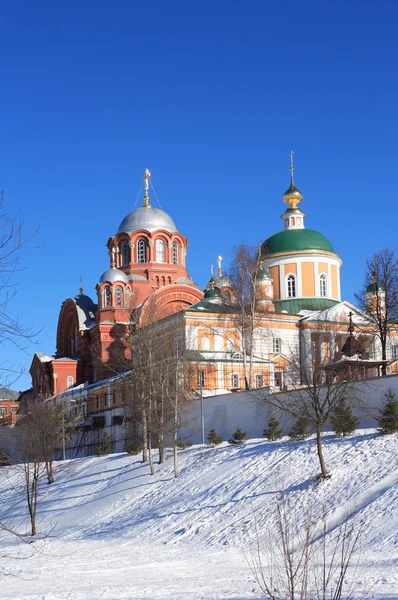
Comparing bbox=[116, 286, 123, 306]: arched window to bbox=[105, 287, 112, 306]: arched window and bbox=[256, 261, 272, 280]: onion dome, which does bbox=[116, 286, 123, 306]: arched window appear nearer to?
bbox=[105, 287, 112, 306]: arched window

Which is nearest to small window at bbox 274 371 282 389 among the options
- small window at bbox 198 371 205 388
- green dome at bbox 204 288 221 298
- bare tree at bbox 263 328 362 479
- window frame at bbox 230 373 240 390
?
window frame at bbox 230 373 240 390

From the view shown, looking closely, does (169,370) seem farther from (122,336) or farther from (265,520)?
(122,336)

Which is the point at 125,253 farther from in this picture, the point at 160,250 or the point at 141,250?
the point at 160,250

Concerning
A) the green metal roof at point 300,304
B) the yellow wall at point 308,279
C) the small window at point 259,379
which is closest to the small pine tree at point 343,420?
the small window at point 259,379

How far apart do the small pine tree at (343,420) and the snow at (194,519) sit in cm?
35

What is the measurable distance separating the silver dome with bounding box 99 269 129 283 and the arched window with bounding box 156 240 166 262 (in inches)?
143

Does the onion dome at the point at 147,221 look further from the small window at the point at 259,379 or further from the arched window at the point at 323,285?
the small window at the point at 259,379

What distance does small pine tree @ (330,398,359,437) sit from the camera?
2447cm

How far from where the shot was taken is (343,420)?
24547mm

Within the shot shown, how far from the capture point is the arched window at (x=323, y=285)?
51.8m

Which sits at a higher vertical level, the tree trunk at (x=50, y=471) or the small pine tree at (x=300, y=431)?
the small pine tree at (x=300, y=431)

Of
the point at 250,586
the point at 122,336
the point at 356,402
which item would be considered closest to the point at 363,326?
the point at 122,336

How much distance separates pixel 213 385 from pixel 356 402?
634 inches

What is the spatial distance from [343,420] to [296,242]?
94.2 ft
